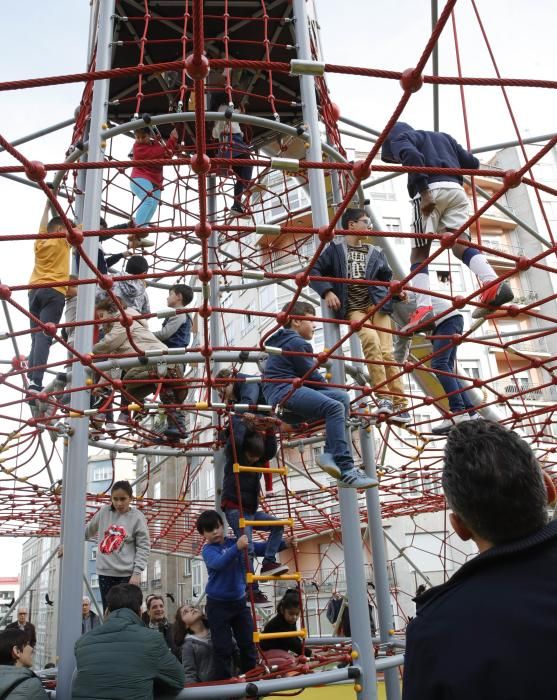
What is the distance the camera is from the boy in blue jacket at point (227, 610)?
4.07m

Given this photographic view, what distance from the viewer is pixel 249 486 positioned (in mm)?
4742

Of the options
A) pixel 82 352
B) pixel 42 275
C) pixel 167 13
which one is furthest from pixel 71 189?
pixel 82 352

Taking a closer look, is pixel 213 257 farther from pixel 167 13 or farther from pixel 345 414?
pixel 345 414

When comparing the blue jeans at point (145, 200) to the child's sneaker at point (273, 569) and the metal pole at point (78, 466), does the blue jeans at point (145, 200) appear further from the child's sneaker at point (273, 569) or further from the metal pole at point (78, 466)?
the child's sneaker at point (273, 569)

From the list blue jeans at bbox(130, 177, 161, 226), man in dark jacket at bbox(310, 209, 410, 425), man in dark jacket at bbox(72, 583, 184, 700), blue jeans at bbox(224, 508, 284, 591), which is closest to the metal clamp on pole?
man in dark jacket at bbox(310, 209, 410, 425)

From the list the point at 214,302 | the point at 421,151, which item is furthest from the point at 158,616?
the point at 421,151

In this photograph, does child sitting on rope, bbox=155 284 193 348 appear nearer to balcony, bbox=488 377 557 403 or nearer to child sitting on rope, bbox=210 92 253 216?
child sitting on rope, bbox=210 92 253 216

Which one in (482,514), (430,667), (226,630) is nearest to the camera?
(430,667)

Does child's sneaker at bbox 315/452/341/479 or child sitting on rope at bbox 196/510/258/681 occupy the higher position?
child's sneaker at bbox 315/452/341/479

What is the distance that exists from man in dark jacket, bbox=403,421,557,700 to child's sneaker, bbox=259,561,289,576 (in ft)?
10.3

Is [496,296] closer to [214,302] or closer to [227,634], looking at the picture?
[227,634]

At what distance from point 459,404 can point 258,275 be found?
2572 millimetres

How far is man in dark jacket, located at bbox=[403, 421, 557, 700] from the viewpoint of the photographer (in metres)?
0.94

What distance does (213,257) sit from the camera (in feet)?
23.1
